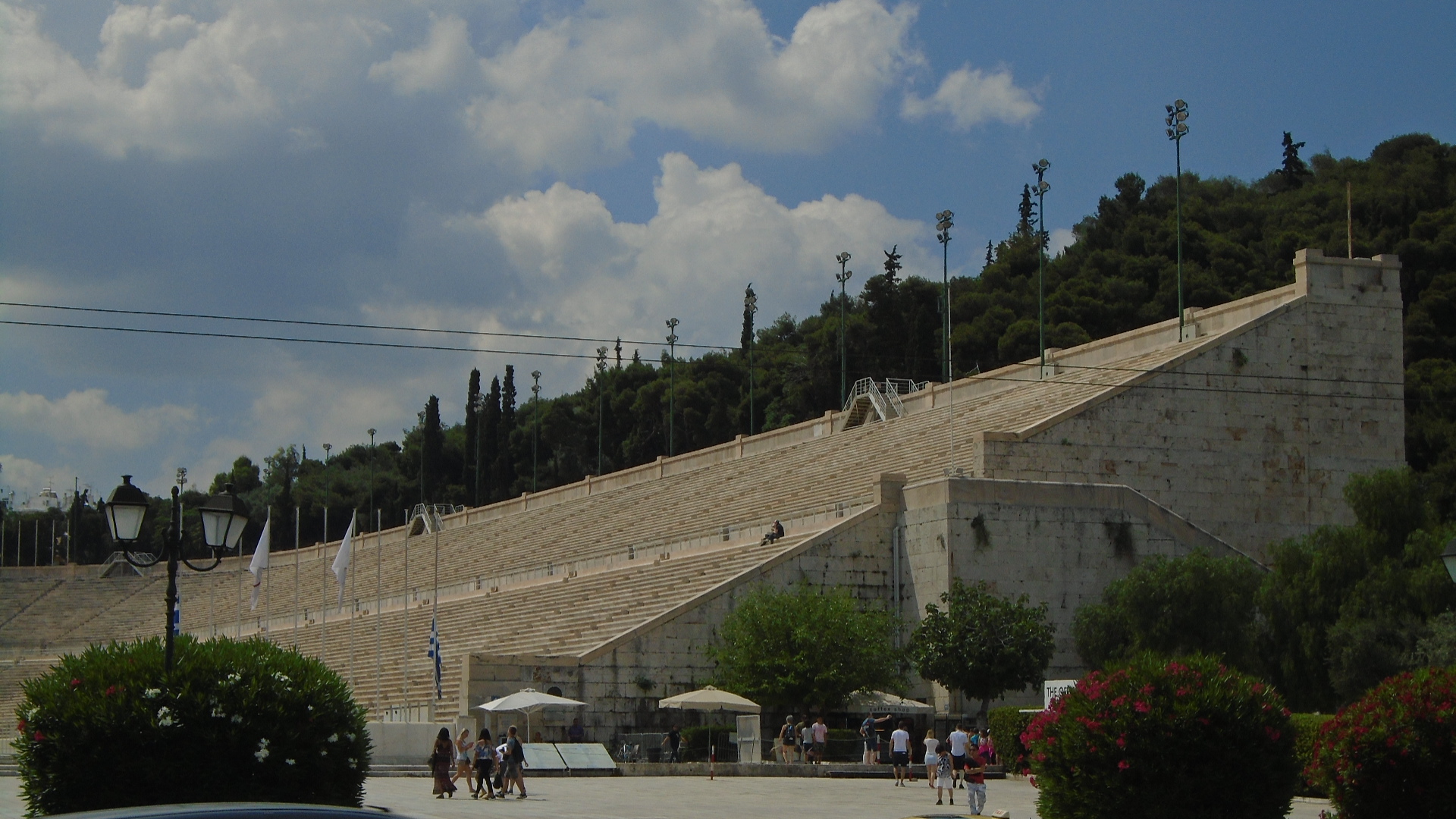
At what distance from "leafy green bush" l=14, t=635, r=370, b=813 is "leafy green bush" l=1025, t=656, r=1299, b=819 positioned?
20.9 feet

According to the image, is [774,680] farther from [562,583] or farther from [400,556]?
[400,556]

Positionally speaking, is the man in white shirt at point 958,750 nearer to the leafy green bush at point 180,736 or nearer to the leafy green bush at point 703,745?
the leafy green bush at point 703,745

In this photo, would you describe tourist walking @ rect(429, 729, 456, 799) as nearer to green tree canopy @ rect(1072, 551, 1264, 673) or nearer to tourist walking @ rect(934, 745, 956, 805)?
tourist walking @ rect(934, 745, 956, 805)

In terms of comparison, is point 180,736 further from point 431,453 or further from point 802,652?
point 431,453

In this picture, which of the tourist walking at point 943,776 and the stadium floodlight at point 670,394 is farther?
the stadium floodlight at point 670,394

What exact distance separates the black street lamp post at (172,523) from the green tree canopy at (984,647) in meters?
18.6

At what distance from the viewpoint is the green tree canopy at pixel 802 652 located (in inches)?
1239

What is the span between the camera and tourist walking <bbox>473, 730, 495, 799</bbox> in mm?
22578

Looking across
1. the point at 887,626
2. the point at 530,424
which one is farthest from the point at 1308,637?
the point at 530,424

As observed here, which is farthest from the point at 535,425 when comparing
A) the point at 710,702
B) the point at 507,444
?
the point at 710,702

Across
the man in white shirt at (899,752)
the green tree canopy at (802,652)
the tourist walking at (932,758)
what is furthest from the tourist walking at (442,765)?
the green tree canopy at (802,652)

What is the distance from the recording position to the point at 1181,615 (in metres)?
31.1

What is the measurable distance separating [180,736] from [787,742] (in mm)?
17618

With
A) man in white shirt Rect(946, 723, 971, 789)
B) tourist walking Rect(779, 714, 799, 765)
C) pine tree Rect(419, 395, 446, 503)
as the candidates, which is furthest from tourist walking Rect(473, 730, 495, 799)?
pine tree Rect(419, 395, 446, 503)
